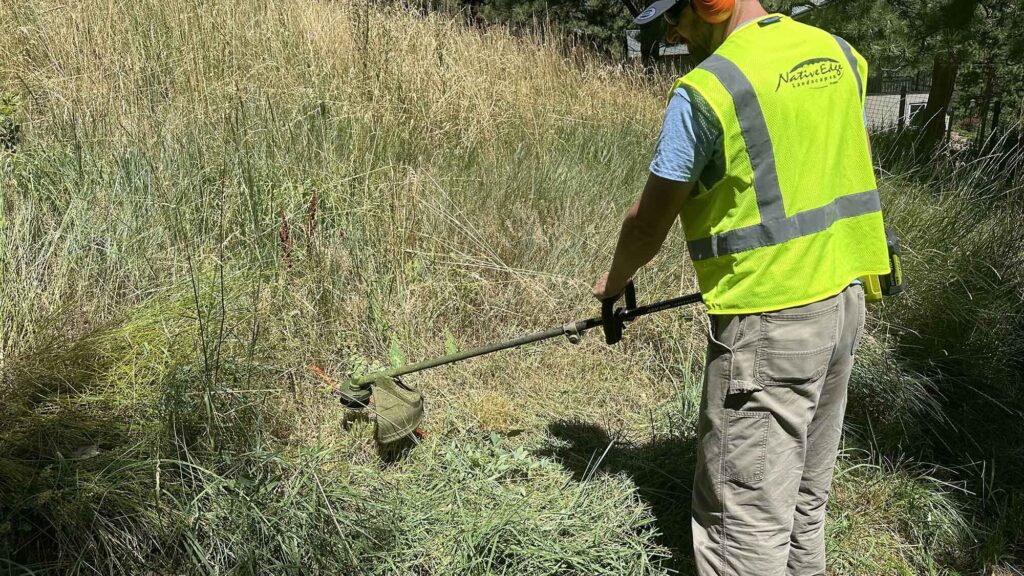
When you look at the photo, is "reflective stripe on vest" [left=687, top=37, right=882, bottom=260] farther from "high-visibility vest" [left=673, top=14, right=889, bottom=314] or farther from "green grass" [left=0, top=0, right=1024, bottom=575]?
"green grass" [left=0, top=0, right=1024, bottom=575]

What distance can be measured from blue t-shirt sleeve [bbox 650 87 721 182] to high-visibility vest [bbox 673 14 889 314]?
1.1 inches

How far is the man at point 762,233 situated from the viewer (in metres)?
1.78

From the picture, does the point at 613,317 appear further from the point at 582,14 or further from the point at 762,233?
the point at 582,14

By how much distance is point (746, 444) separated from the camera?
2.00 meters

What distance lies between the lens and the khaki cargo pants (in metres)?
1.93

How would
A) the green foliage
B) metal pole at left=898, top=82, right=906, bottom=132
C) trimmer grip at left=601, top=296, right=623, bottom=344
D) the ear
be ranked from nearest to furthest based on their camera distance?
the ear → trimmer grip at left=601, top=296, right=623, bottom=344 → metal pole at left=898, top=82, right=906, bottom=132 → the green foliage

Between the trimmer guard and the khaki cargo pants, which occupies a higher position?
the khaki cargo pants

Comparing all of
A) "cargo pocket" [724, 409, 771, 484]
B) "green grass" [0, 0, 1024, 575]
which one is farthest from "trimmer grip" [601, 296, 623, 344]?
"green grass" [0, 0, 1024, 575]

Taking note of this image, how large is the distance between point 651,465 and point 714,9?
1888 mm

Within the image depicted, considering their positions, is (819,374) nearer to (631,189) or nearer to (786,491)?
(786,491)

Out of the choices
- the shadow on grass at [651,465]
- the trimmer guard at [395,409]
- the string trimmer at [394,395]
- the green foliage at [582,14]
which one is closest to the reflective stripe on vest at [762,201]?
the string trimmer at [394,395]

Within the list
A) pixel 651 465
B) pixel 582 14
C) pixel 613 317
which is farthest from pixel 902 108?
pixel 582 14

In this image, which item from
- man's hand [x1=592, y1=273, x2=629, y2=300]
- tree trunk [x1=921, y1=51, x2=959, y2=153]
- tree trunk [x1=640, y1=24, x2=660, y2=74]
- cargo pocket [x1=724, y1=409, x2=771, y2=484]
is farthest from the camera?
tree trunk [x1=640, y1=24, x2=660, y2=74]

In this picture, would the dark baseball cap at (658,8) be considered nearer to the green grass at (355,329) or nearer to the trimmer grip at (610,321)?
the trimmer grip at (610,321)
